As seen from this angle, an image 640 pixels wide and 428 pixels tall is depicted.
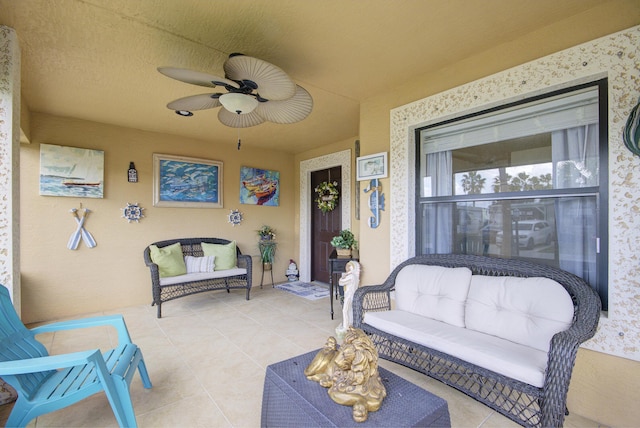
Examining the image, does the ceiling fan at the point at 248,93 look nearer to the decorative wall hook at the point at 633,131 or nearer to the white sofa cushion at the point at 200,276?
the decorative wall hook at the point at 633,131

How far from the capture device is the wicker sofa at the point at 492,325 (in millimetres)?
1591

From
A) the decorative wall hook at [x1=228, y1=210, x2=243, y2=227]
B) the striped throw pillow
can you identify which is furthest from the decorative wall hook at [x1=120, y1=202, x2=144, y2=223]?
the decorative wall hook at [x1=228, y1=210, x2=243, y2=227]

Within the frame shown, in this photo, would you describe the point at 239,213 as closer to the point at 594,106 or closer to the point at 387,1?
the point at 387,1

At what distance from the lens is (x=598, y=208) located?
1.96 meters

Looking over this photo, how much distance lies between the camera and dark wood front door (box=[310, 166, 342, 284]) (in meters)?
5.43

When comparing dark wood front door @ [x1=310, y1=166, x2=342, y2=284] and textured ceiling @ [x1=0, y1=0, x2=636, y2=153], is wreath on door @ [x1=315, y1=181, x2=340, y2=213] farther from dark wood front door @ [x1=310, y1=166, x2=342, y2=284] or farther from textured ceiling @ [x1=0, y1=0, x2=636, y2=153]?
textured ceiling @ [x1=0, y1=0, x2=636, y2=153]

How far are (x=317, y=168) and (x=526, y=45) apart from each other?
151 inches

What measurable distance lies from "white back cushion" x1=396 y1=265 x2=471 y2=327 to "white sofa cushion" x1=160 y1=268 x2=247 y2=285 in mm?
2708

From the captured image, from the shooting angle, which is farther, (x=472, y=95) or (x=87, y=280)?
(x=87, y=280)

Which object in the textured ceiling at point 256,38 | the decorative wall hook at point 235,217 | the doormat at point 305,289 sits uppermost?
the textured ceiling at point 256,38

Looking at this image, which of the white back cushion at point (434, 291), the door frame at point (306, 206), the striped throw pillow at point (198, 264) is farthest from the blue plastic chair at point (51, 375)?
the door frame at point (306, 206)

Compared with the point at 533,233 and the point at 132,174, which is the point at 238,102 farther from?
the point at 132,174

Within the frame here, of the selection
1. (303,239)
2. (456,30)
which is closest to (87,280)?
(303,239)

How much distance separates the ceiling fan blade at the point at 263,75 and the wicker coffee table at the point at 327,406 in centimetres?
177
